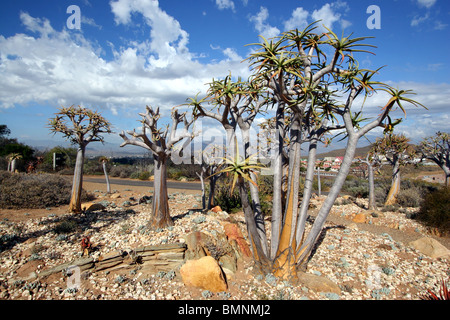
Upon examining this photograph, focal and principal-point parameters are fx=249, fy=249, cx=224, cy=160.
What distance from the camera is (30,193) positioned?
35.4 feet

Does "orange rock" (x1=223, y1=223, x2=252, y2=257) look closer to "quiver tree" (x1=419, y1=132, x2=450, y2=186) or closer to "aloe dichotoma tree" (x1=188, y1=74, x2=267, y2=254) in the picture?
"aloe dichotoma tree" (x1=188, y1=74, x2=267, y2=254)

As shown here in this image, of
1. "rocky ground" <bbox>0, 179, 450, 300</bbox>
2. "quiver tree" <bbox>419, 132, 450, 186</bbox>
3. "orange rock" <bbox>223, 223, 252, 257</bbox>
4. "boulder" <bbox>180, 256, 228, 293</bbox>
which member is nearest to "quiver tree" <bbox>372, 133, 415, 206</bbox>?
"quiver tree" <bbox>419, 132, 450, 186</bbox>

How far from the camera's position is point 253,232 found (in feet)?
17.1

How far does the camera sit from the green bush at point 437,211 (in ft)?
31.0

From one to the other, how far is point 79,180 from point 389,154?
54.6 ft

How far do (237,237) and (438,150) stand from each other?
16.2m

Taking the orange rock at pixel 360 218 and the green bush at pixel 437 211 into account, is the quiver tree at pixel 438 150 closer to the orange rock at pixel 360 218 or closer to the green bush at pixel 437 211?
the green bush at pixel 437 211

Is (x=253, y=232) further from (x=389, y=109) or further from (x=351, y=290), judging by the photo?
(x=389, y=109)

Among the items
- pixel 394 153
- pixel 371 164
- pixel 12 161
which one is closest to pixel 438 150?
pixel 394 153

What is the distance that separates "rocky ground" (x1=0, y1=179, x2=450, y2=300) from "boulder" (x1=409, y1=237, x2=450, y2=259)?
0.29 ft

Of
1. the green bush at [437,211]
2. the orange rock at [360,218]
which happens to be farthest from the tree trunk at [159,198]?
the green bush at [437,211]

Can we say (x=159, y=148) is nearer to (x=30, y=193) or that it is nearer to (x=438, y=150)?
(x=30, y=193)

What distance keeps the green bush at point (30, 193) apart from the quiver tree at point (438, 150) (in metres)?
20.7
